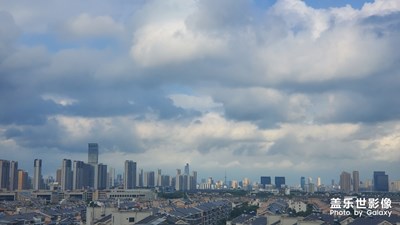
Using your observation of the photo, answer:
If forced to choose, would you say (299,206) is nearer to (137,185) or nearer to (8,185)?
(8,185)

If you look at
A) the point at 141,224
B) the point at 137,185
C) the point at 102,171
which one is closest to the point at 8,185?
the point at 102,171

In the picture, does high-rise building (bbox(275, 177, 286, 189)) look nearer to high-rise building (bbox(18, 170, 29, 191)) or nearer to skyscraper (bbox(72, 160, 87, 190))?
skyscraper (bbox(72, 160, 87, 190))

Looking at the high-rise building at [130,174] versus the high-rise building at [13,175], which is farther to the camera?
the high-rise building at [130,174]

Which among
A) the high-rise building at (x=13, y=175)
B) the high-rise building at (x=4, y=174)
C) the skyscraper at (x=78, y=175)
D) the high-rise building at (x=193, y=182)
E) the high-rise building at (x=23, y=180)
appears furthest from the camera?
the high-rise building at (x=193, y=182)

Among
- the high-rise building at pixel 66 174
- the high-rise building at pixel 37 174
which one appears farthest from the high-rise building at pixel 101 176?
the high-rise building at pixel 37 174

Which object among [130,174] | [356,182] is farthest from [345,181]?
[130,174]

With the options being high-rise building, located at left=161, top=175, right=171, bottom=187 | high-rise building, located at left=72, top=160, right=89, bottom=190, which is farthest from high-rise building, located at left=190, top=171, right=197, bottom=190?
high-rise building, located at left=72, top=160, right=89, bottom=190

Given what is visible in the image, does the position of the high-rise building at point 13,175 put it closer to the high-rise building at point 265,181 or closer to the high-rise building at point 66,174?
the high-rise building at point 66,174
